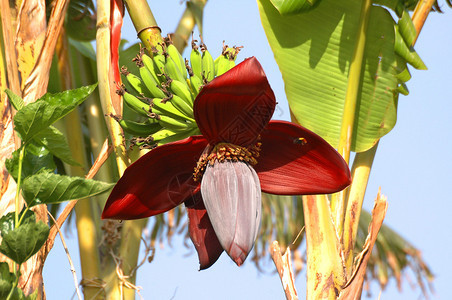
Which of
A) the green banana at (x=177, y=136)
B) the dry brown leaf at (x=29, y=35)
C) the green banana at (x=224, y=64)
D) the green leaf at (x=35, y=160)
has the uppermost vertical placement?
the dry brown leaf at (x=29, y=35)

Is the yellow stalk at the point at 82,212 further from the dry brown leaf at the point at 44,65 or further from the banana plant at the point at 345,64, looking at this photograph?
the banana plant at the point at 345,64

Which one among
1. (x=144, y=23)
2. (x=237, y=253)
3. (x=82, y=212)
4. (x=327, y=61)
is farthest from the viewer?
(x=82, y=212)

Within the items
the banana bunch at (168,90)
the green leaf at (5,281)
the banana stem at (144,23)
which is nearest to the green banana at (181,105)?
the banana bunch at (168,90)

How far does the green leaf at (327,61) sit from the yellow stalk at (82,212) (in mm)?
651

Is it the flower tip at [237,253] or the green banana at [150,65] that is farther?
the green banana at [150,65]

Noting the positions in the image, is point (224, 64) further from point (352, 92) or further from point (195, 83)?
point (352, 92)

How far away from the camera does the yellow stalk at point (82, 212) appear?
69.0 inches

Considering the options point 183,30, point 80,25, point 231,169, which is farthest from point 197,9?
point 231,169

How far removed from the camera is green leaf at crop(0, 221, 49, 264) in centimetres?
74

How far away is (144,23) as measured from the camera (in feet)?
3.75

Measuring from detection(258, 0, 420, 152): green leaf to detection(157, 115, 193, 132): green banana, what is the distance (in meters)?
0.48

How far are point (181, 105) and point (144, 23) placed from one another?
0.72 ft

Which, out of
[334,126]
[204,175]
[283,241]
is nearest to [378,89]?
[334,126]

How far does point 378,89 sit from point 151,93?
680mm
